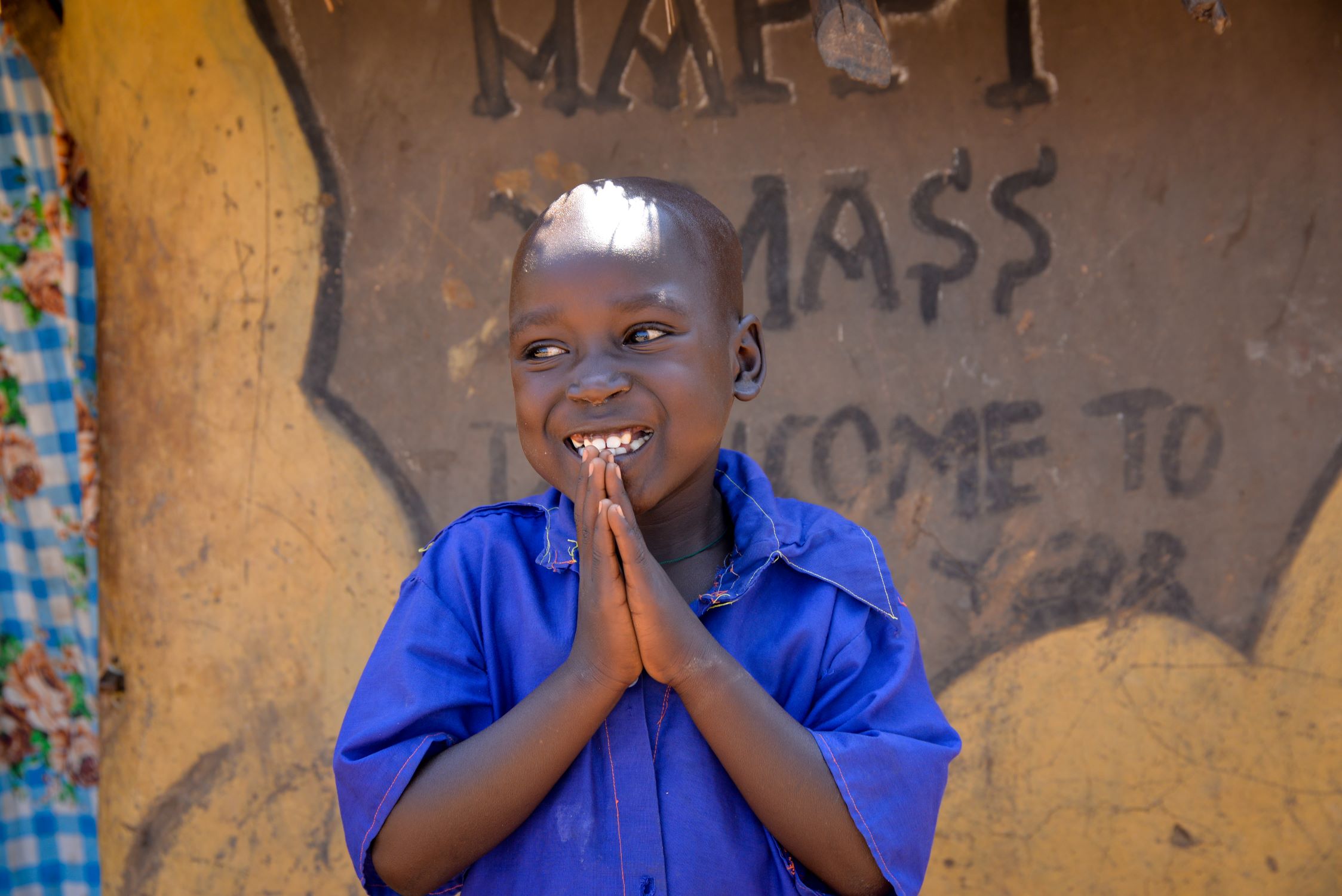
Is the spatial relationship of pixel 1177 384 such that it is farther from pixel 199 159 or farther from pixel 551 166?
pixel 199 159

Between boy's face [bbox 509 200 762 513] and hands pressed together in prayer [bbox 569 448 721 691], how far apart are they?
0.11 metres

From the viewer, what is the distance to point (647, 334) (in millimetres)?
1388

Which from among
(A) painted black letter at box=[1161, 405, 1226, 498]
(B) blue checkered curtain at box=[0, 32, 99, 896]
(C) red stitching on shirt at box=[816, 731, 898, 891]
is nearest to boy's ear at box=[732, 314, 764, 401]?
(C) red stitching on shirt at box=[816, 731, 898, 891]

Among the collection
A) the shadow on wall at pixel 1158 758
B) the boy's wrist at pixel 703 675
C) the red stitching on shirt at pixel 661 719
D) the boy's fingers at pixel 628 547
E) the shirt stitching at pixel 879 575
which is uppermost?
the boy's fingers at pixel 628 547

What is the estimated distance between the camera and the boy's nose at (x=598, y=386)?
1314 mm

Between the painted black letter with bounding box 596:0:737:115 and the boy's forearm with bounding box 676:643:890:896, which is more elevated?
the painted black letter with bounding box 596:0:737:115

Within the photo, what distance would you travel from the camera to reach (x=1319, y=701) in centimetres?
265

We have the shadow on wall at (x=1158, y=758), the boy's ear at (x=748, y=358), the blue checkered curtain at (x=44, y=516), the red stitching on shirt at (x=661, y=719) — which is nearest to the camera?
the red stitching on shirt at (x=661, y=719)

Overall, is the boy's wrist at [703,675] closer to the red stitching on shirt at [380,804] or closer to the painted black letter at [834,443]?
the red stitching on shirt at [380,804]

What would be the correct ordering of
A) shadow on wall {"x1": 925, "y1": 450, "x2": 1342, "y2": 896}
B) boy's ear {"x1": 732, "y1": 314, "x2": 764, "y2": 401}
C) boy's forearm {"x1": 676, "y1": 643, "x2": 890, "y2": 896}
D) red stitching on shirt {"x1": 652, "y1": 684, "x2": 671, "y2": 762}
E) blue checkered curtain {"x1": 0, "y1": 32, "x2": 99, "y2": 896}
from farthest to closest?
shadow on wall {"x1": 925, "y1": 450, "x2": 1342, "y2": 896}, blue checkered curtain {"x1": 0, "y1": 32, "x2": 99, "y2": 896}, boy's ear {"x1": 732, "y1": 314, "x2": 764, "y2": 401}, red stitching on shirt {"x1": 652, "y1": 684, "x2": 671, "y2": 762}, boy's forearm {"x1": 676, "y1": 643, "x2": 890, "y2": 896}

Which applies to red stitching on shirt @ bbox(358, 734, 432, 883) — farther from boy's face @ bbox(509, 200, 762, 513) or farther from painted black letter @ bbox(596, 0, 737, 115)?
painted black letter @ bbox(596, 0, 737, 115)

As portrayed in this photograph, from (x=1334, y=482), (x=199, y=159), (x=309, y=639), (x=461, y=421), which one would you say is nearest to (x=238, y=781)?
(x=309, y=639)

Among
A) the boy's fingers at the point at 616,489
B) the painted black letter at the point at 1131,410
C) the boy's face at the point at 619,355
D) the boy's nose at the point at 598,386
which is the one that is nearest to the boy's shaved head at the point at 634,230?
the boy's face at the point at 619,355

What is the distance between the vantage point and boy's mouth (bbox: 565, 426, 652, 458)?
4.45ft
